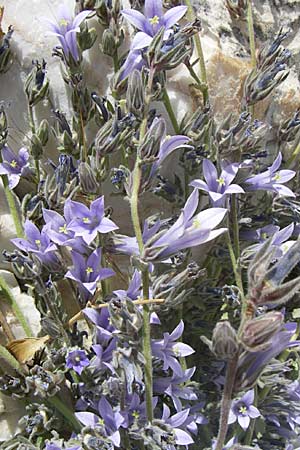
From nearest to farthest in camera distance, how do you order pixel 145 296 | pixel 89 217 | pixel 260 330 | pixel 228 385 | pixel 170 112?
1. pixel 260 330
2. pixel 228 385
3. pixel 145 296
4. pixel 89 217
5. pixel 170 112

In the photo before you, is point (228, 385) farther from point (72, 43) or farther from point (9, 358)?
point (72, 43)

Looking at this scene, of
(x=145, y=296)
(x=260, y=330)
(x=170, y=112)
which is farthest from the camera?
(x=170, y=112)

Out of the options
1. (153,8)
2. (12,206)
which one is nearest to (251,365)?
(12,206)

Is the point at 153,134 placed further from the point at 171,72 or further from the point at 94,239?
the point at 171,72

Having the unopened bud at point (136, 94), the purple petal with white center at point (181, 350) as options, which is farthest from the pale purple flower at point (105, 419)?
the unopened bud at point (136, 94)

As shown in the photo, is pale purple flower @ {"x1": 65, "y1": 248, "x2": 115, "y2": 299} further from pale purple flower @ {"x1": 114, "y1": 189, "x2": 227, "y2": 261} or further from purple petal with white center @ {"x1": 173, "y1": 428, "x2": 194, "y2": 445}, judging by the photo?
purple petal with white center @ {"x1": 173, "y1": 428, "x2": 194, "y2": 445}

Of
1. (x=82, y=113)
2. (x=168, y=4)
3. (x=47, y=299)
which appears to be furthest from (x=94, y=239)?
(x=168, y=4)

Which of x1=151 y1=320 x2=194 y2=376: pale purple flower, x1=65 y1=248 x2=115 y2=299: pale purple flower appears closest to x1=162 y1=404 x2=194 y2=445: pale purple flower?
x1=151 y1=320 x2=194 y2=376: pale purple flower
